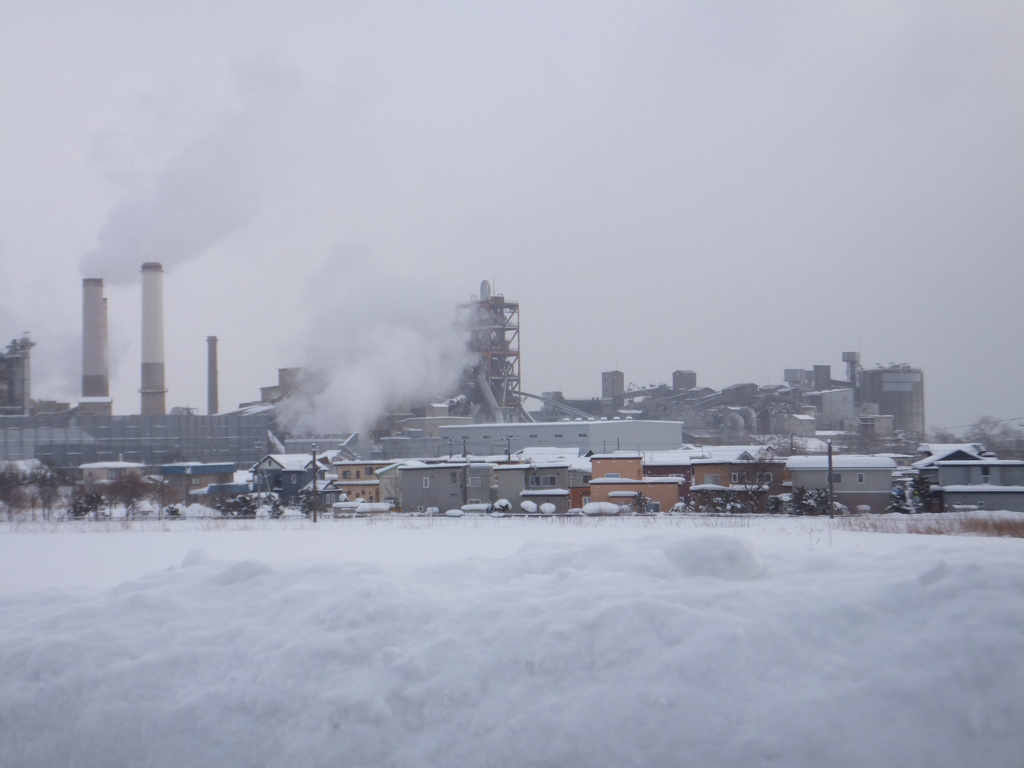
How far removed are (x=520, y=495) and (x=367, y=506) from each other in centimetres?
649

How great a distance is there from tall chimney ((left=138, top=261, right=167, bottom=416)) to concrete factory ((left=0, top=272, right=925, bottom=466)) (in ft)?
0.21

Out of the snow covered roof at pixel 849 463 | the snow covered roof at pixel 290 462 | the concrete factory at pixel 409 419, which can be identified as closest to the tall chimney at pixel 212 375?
the concrete factory at pixel 409 419

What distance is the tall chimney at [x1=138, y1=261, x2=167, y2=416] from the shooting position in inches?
1844

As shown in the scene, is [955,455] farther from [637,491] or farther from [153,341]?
[153,341]

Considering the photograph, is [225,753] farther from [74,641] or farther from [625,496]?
[625,496]

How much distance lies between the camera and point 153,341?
48688 mm

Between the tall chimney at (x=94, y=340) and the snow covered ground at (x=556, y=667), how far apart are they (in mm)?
46875

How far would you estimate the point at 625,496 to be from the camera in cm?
3256

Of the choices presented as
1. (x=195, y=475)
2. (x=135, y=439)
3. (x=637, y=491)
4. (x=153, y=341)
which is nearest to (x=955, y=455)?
(x=637, y=491)

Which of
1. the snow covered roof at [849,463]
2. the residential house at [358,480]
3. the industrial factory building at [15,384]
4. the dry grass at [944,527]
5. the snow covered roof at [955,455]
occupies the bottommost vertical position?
the residential house at [358,480]

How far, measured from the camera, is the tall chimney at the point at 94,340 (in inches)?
1854

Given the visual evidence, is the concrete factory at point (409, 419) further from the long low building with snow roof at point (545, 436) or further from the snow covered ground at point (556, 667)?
the snow covered ground at point (556, 667)

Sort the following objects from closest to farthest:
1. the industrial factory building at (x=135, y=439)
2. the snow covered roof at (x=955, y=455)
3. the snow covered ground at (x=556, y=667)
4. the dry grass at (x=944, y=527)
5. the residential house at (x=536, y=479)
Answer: the snow covered ground at (x=556, y=667), the dry grass at (x=944, y=527), the snow covered roof at (x=955, y=455), the residential house at (x=536, y=479), the industrial factory building at (x=135, y=439)

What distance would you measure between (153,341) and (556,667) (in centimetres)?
4941
